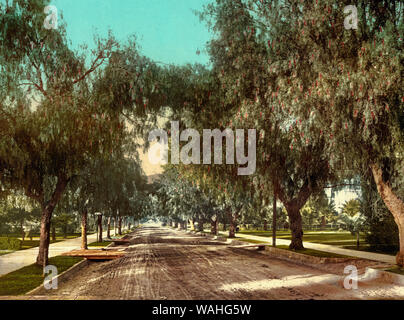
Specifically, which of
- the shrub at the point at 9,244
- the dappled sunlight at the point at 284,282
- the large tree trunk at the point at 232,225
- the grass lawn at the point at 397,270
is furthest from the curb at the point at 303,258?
the large tree trunk at the point at 232,225

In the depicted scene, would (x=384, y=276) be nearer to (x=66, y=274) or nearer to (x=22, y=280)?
(x=66, y=274)

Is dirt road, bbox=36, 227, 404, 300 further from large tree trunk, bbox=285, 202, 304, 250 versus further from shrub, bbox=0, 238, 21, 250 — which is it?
shrub, bbox=0, 238, 21, 250

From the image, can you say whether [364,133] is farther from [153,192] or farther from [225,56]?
[153,192]

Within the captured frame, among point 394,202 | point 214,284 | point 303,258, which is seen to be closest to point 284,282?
point 214,284

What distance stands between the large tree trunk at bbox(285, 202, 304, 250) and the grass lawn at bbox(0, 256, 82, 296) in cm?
1374

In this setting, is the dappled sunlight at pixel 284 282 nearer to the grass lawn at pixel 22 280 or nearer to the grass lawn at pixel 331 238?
the grass lawn at pixel 22 280

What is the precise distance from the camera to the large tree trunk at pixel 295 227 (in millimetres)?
26675

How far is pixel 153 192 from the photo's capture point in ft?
177

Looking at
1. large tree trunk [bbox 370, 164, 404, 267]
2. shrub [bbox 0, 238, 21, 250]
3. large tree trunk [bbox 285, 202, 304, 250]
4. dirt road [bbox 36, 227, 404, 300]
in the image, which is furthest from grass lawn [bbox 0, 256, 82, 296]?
large tree trunk [bbox 285, 202, 304, 250]

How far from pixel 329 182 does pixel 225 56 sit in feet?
39.7

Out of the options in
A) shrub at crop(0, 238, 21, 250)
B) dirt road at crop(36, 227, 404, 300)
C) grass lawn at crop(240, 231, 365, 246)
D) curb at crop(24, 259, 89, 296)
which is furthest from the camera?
grass lawn at crop(240, 231, 365, 246)

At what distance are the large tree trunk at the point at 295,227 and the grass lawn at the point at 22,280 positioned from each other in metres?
13.7

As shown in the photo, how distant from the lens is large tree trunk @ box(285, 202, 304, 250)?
2667 cm
